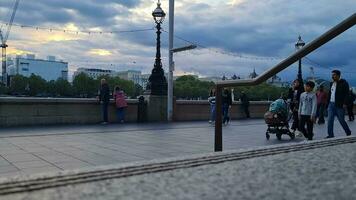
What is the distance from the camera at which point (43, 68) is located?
2173 inches

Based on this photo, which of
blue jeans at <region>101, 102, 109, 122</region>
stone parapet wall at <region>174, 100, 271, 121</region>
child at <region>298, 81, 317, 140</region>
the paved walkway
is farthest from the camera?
stone parapet wall at <region>174, 100, 271, 121</region>

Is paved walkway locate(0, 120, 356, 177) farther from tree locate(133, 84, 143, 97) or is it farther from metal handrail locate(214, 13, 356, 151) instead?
tree locate(133, 84, 143, 97)

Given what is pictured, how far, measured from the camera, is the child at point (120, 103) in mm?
18391

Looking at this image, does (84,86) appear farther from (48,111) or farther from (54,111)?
(48,111)

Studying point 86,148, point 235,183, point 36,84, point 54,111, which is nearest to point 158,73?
point 54,111

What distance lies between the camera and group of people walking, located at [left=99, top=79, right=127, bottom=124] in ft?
58.5

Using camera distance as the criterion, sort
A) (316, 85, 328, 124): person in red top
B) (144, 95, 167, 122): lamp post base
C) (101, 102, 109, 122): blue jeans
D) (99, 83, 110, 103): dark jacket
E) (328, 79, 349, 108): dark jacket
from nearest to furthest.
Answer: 1. (328, 79, 349, 108): dark jacket
2. (99, 83, 110, 103): dark jacket
3. (101, 102, 109, 122): blue jeans
4. (316, 85, 328, 124): person in red top
5. (144, 95, 167, 122): lamp post base

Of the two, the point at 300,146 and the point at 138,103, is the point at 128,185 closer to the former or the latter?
the point at 300,146

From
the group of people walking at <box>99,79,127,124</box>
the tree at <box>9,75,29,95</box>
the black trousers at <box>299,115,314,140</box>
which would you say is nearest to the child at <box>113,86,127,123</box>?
A: the group of people walking at <box>99,79,127,124</box>

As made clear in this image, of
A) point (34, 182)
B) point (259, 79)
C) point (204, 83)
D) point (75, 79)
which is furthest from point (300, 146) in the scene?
point (204, 83)

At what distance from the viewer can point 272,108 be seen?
12.7 metres

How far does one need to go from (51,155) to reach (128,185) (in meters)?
4.82

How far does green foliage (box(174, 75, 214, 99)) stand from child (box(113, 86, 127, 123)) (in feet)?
117

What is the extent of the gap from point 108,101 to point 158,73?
3.26 meters
